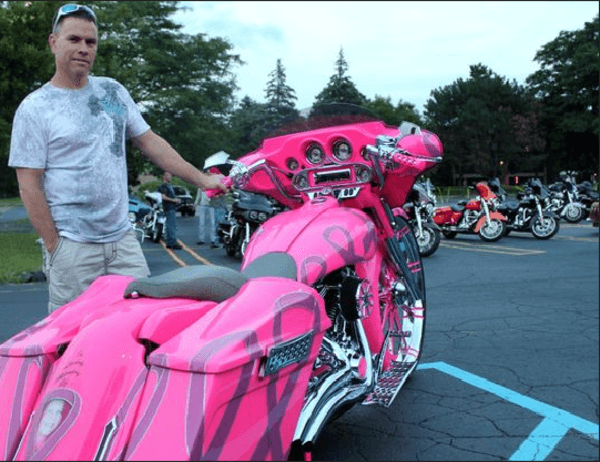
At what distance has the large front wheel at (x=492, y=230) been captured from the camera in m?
13.3

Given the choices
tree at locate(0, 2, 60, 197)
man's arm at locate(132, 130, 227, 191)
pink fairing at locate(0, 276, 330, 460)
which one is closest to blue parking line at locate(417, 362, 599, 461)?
pink fairing at locate(0, 276, 330, 460)

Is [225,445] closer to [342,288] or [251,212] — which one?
[342,288]

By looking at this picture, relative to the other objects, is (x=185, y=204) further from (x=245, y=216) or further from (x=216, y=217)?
(x=245, y=216)

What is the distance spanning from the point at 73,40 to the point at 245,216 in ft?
27.0

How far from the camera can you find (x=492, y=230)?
13344 mm

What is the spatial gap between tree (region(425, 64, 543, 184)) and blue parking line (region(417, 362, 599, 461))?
4.09 feet

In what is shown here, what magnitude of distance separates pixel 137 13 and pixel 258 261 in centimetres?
3020

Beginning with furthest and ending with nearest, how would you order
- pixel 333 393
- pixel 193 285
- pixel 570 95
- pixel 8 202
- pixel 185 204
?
pixel 8 202, pixel 185 204, pixel 333 393, pixel 570 95, pixel 193 285

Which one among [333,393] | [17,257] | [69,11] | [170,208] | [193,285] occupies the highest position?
[69,11]

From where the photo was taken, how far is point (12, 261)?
10.9 meters

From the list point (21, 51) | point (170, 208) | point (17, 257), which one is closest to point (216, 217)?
point (170, 208)

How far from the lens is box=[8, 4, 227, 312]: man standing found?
2777 mm

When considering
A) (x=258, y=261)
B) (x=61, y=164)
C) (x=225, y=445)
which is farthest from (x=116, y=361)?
(x=61, y=164)

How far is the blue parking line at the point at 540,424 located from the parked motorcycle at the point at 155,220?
12.0 meters
